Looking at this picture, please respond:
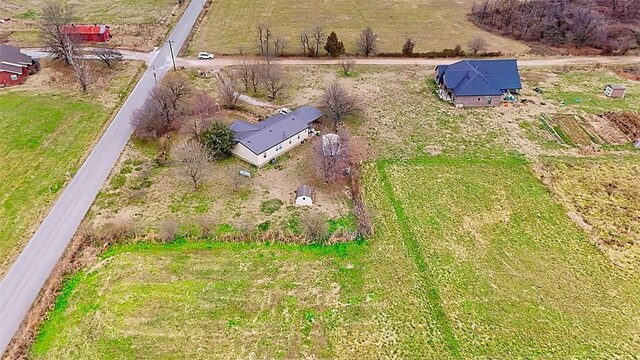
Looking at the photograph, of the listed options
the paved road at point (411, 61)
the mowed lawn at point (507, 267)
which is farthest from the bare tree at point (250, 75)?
the mowed lawn at point (507, 267)

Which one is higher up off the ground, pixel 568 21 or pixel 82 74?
pixel 568 21

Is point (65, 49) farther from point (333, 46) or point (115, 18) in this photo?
point (333, 46)

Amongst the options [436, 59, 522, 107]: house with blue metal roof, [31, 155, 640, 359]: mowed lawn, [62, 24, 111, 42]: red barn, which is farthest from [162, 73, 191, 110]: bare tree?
[436, 59, 522, 107]: house with blue metal roof

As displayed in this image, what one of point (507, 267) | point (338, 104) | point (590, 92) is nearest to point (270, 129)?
point (338, 104)

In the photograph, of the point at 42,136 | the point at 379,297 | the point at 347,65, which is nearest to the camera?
the point at 379,297

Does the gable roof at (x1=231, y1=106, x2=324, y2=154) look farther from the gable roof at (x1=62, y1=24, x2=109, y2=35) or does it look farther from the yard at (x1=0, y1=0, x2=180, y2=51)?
the gable roof at (x1=62, y1=24, x2=109, y2=35)

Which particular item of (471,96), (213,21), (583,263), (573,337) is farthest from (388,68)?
(573,337)
